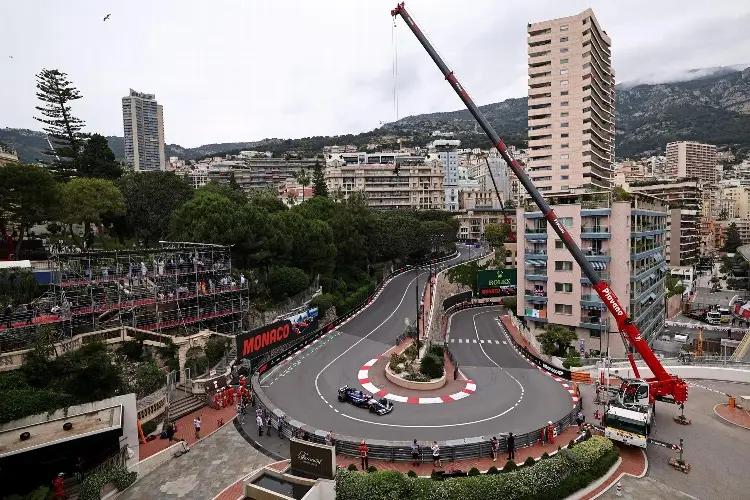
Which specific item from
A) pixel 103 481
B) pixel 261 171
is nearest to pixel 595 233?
pixel 103 481

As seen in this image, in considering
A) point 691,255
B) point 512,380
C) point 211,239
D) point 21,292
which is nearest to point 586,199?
point 512,380

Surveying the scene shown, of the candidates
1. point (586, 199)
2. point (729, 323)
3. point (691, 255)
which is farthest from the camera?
point (691, 255)

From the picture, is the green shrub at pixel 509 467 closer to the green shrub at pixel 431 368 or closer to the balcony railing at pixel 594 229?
the green shrub at pixel 431 368

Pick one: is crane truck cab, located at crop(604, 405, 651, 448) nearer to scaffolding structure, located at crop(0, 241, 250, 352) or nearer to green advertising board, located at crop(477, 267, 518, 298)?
scaffolding structure, located at crop(0, 241, 250, 352)

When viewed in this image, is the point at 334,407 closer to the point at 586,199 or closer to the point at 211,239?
the point at 211,239

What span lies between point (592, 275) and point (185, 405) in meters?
26.2

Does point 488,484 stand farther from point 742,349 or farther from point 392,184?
point 392,184

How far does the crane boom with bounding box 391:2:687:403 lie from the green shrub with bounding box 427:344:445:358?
40.4 ft

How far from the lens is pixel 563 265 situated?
159 ft

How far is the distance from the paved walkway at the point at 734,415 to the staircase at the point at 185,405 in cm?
3208

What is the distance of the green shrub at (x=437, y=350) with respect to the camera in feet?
119

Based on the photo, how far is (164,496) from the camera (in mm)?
19641

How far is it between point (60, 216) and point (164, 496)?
123 ft

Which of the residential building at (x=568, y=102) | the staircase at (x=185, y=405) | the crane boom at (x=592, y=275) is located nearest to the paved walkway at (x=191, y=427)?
the staircase at (x=185, y=405)
